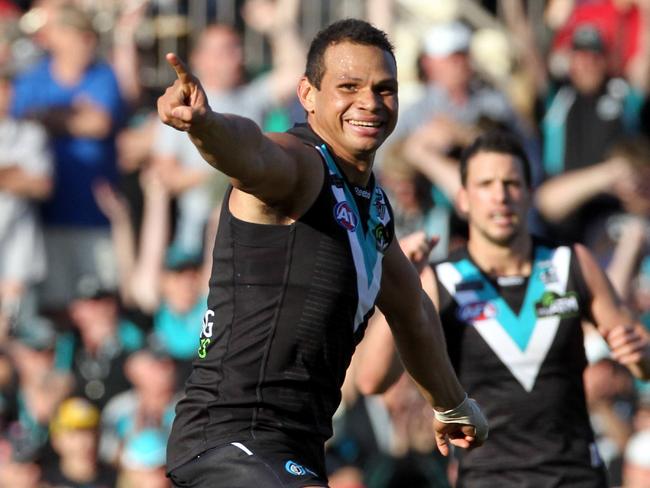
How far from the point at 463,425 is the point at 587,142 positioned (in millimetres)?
5965

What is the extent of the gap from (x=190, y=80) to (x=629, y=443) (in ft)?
20.1

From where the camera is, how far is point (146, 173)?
11.9m

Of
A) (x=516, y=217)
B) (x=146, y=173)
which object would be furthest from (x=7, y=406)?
(x=516, y=217)

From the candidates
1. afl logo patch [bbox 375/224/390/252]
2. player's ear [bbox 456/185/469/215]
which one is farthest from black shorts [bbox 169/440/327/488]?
player's ear [bbox 456/185/469/215]

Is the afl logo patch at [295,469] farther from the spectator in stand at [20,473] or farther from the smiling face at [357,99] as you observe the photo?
the spectator in stand at [20,473]

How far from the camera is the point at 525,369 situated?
23.9 ft

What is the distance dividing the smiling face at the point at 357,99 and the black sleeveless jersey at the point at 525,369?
222 cm

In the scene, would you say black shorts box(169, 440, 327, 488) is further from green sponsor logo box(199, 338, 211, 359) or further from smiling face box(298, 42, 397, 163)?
smiling face box(298, 42, 397, 163)

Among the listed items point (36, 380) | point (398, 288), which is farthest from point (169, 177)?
point (398, 288)

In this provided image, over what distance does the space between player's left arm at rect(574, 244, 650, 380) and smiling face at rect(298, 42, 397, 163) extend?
2.22m

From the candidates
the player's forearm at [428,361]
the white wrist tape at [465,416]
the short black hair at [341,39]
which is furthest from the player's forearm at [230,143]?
the white wrist tape at [465,416]

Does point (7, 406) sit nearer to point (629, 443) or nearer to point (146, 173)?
point (146, 173)

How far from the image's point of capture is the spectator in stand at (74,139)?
460 inches

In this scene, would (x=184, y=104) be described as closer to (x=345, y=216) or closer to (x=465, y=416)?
(x=345, y=216)
